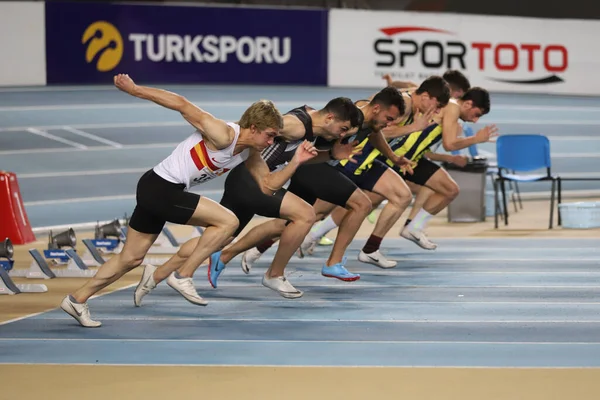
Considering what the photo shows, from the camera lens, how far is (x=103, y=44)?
23.0 m

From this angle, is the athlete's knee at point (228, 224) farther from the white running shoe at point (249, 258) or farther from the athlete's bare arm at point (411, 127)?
the athlete's bare arm at point (411, 127)

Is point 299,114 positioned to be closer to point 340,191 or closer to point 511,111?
point 340,191

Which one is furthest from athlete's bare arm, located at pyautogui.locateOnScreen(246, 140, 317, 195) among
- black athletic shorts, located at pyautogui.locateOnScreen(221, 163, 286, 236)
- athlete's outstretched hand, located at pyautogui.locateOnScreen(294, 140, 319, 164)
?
athlete's outstretched hand, located at pyautogui.locateOnScreen(294, 140, 319, 164)

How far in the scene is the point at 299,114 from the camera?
8.72 m

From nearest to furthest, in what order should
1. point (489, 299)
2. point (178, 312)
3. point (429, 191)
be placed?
point (178, 312), point (489, 299), point (429, 191)

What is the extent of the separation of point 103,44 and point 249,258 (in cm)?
1363

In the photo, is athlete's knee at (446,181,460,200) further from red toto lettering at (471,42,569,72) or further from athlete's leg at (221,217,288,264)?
red toto lettering at (471,42,569,72)

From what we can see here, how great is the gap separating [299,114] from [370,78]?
1521 cm

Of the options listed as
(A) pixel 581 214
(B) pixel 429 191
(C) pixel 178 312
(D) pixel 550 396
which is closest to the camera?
(D) pixel 550 396

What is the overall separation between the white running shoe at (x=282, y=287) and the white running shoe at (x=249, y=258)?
1.17 metres

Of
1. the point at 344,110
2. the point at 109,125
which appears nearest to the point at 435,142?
the point at 344,110

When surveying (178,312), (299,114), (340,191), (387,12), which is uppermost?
(387,12)

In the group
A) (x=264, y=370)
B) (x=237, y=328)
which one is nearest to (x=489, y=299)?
(x=237, y=328)

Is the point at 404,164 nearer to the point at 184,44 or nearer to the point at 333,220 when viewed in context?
the point at 333,220
